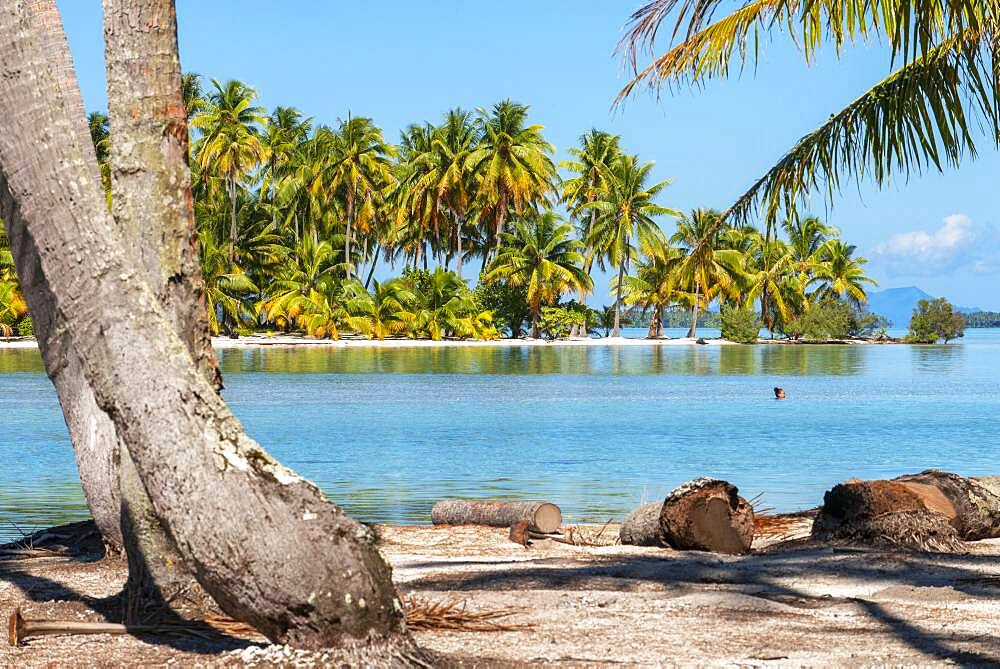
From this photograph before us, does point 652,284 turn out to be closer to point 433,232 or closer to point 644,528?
point 433,232

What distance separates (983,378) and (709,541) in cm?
3804

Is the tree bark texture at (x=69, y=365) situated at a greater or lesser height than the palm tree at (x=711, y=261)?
lesser

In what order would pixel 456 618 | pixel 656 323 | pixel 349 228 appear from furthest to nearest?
pixel 656 323, pixel 349 228, pixel 456 618

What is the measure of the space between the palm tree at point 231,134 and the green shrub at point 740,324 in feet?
96.4

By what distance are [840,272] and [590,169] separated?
18.4 m

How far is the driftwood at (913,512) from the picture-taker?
339 inches

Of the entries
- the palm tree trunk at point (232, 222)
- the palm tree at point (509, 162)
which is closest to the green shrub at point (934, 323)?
the palm tree at point (509, 162)

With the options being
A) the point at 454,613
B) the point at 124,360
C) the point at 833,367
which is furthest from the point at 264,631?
the point at 833,367

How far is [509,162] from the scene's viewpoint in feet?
201

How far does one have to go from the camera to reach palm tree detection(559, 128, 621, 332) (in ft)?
220

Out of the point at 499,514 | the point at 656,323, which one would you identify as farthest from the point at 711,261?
the point at 499,514

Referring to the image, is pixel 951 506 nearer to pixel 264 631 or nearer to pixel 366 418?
pixel 264 631

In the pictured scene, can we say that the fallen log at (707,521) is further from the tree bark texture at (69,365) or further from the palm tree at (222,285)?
the palm tree at (222,285)

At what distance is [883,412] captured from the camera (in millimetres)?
29844
